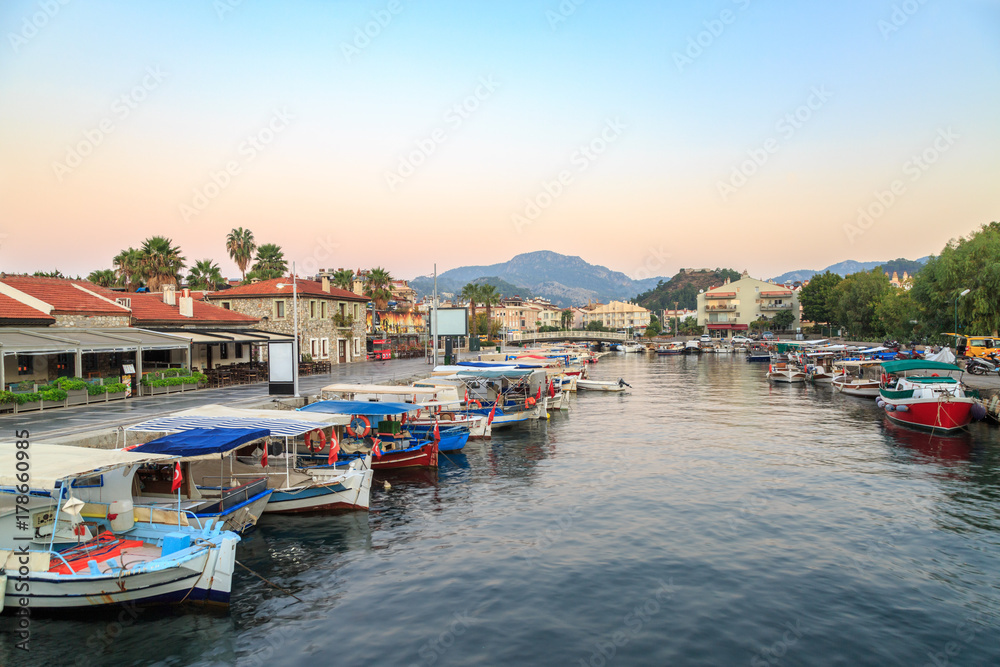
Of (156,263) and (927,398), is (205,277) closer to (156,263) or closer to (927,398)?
(156,263)

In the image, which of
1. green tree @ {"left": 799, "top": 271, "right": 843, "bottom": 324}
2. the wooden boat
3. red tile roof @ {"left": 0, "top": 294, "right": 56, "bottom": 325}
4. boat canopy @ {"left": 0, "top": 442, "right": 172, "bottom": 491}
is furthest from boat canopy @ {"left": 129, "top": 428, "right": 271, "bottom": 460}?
green tree @ {"left": 799, "top": 271, "right": 843, "bottom": 324}

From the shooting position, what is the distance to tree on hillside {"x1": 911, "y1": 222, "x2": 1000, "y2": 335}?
5691 centimetres

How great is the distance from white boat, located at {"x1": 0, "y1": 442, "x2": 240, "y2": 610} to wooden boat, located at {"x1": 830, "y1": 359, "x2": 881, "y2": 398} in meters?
57.0

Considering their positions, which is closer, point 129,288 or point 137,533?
point 137,533

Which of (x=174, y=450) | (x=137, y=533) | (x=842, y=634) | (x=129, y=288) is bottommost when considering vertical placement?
(x=842, y=634)

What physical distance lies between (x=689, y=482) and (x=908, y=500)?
7.74 meters

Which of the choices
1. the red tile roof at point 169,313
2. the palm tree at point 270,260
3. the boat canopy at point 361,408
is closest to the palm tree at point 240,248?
the palm tree at point 270,260

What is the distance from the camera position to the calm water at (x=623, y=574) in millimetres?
12797

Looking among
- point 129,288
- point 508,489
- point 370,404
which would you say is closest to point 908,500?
point 508,489

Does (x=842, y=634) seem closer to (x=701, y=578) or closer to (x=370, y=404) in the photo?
(x=701, y=578)

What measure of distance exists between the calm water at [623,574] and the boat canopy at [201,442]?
3050 millimetres

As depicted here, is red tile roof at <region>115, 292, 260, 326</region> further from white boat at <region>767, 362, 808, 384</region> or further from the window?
white boat at <region>767, 362, 808, 384</region>

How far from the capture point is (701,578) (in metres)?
16.2

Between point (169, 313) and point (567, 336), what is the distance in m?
110
